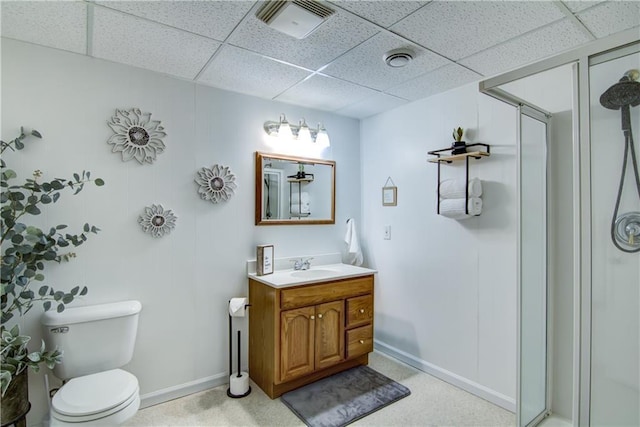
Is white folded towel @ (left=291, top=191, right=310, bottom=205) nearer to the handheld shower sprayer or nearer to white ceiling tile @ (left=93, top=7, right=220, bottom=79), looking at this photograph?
white ceiling tile @ (left=93, top=7, right=220, bottom=79)

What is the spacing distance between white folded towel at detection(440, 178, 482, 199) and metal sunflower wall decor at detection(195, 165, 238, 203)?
164cm

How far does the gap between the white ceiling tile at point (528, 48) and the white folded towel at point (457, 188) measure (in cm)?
77

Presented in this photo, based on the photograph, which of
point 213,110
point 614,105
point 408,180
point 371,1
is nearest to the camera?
point 614,105

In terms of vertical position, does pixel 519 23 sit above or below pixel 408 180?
above

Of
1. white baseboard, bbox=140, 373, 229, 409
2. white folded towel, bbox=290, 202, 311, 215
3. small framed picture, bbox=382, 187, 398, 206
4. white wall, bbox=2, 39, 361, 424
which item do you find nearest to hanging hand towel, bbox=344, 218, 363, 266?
small framed picture, bbox=382, 187, 398, 206

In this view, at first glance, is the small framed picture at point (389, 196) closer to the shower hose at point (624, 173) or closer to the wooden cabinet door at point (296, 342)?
the wooden cabinet door at point (296, 342)

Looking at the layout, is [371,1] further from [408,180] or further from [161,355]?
[161,355]

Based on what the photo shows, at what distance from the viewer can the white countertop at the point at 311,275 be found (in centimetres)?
243

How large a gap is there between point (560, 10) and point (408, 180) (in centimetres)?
158

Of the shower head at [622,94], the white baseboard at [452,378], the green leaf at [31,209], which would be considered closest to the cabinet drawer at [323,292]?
the white baseboard at [452,378]

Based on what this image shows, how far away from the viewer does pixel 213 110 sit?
2580 millimetres

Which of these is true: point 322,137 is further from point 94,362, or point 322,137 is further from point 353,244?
point 94,362

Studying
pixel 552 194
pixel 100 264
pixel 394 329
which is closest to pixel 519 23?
pixel 552 194

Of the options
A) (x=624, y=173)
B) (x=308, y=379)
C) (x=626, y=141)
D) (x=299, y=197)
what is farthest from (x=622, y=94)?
(x=308, y=379)
